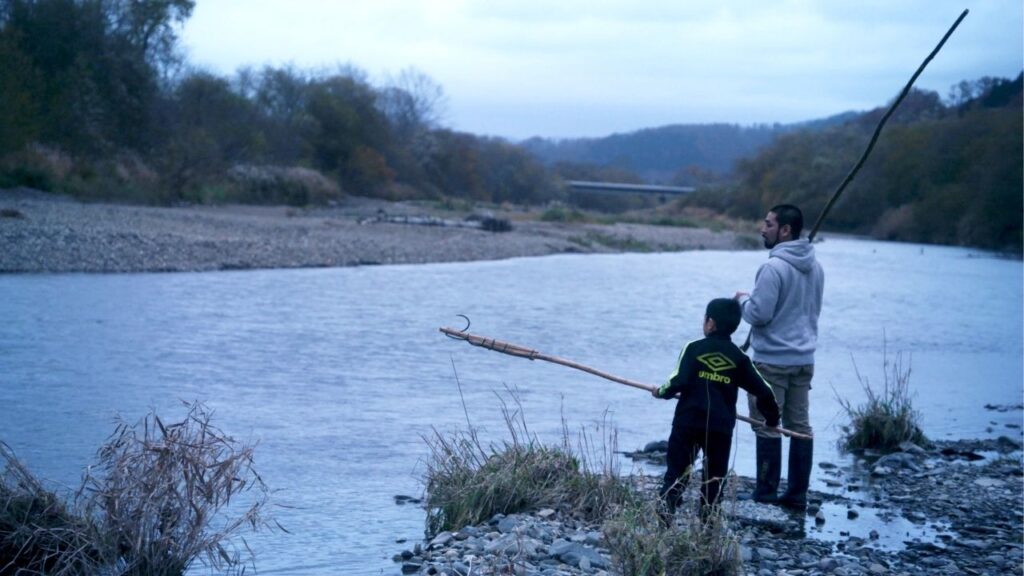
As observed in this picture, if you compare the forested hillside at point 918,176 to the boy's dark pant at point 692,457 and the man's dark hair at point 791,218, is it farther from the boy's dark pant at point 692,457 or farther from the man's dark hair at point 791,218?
the boy's dark pant at point 692,457

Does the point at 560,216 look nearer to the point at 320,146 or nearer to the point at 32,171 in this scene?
the point at 320,146

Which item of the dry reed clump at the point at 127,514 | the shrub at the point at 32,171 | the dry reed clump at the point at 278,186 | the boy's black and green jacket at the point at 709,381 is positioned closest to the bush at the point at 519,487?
the boy's black and green jacket at the point at 709,381

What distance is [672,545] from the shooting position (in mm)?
5098

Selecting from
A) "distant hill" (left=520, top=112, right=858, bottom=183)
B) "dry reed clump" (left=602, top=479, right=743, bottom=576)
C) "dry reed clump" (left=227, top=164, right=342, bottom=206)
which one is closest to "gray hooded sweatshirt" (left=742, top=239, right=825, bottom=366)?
"dry reed clump" (left=602, top=479, right=743, bottom=576)

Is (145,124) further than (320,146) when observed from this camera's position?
No

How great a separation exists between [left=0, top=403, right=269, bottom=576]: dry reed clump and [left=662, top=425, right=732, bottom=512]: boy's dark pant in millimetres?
2152

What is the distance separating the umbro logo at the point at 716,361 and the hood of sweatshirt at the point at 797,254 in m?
1.17

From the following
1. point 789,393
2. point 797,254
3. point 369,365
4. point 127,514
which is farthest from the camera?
point 369,365

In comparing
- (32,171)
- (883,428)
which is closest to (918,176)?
(32,171)

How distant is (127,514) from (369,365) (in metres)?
8.31

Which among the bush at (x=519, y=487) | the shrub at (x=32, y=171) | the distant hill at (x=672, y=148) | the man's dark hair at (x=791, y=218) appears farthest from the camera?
the distant hill at (x=672, y=148)

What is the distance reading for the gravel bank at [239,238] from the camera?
69.5 feet

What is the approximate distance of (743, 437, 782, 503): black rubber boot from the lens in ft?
23.4

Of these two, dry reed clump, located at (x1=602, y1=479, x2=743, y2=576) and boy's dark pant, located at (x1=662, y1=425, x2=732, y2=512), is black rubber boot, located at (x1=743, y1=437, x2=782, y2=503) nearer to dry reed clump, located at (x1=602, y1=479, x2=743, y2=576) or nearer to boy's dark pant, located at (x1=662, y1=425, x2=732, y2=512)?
boy's dark pant, located at (x1=662, y1=425, x2=732, y2=512)
